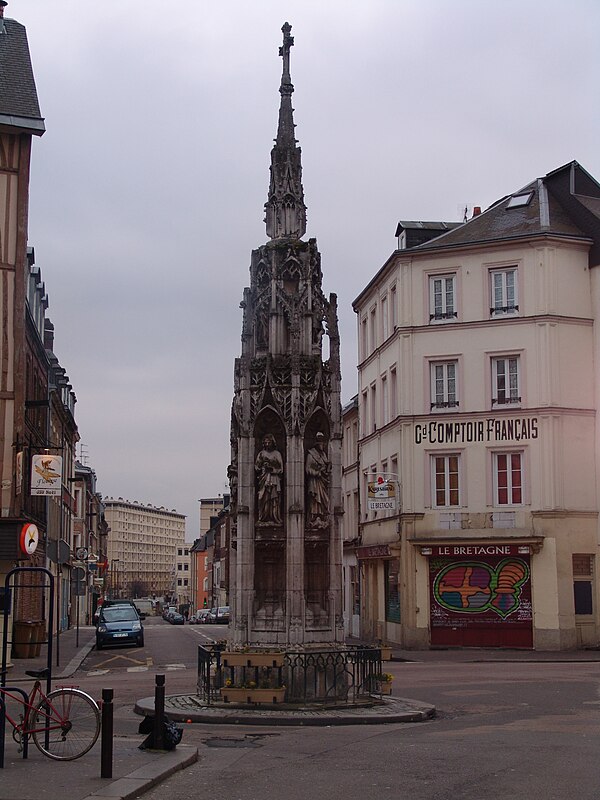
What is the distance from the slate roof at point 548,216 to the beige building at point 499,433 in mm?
87

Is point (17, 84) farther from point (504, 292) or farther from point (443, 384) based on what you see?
point (504, 292)

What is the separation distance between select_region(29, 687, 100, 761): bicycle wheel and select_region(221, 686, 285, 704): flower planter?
5369 millimetres

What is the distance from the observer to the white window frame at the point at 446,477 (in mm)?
38281

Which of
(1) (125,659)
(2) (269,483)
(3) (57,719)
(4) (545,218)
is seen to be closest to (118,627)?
(1) (125,659)

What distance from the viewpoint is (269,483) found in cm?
1856

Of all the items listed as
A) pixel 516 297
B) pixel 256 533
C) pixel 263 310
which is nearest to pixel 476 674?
pixel 256 533

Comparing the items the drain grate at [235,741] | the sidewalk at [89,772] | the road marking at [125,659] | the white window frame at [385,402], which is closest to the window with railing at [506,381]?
the white window frame at [385,402]

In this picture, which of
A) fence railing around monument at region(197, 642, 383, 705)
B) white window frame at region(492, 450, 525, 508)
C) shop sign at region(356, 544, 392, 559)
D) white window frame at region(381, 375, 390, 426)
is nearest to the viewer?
fence railing around monument at region(197, 642, 383, 705)

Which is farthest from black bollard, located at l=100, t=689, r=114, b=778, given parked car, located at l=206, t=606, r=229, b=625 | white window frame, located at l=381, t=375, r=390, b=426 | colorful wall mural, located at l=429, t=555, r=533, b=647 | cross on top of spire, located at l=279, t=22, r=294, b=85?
parked car, located at l=206, t=606, r=229, b=625

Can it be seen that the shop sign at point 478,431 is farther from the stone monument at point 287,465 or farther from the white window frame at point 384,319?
the stone monument at point 287,465

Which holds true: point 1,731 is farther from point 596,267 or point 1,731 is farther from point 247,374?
point 596,267

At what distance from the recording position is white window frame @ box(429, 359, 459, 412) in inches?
1533

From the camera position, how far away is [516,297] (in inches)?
1503

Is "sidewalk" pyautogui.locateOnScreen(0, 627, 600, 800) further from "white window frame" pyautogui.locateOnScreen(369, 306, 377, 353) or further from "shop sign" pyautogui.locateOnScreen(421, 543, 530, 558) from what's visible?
"white window frame" pyautogui.locateOnScreen(369, 306, 377, 353)
